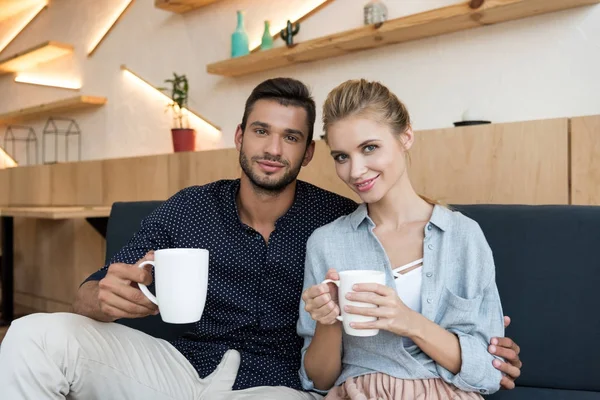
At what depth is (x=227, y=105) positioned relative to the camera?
336 cm

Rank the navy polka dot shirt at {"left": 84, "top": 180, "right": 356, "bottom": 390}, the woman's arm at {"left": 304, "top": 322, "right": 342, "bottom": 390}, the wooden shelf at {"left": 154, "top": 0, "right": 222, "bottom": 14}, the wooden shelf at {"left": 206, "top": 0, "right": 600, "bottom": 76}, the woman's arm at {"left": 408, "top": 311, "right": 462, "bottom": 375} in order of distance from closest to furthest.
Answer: the woman's arm at {"left": 408, "top": 311, "right": 462, "bottom": 375}
the woman's arm at {"left": 304, "top": 322, "right": 342, "bottom": 390}
the navy polka dot shirt at {"left": 84, "top": 180, "right": 356, "bottom": 390}
the wooden shelf at {"left": 206, "top": 0, "right": 600, "bottom": 76}
the wooden shelf at {"left": 154, "top": 0, "right": 222, "bottom": 14}

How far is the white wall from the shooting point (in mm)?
2061

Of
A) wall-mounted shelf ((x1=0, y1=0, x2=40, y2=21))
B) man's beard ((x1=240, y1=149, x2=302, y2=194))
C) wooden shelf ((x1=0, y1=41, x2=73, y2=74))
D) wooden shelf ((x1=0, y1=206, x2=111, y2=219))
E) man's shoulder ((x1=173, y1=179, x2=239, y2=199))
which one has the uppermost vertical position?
wall-mounted shelf ((x1=0, y1=0, x2=40, y2=21))

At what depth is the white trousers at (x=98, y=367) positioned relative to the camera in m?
1.17

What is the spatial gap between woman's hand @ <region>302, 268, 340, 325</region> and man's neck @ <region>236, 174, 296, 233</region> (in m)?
0.55

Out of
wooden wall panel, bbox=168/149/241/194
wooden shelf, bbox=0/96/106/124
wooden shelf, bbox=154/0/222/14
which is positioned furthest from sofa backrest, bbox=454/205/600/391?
wooden shelf, bbox=0/96/106/124

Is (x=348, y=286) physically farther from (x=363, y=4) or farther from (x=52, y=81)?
(x=52, y=81)

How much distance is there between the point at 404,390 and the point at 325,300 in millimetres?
303

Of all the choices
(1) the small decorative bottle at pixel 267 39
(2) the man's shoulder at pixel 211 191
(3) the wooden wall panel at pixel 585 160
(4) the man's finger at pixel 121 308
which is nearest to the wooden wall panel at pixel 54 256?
(1) the small decorative bottle at pixel 267 39

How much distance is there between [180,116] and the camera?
346 cm

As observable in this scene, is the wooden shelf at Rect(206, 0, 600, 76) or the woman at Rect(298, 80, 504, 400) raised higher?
the wooden shelf at Rect(206, 0, 600, 76)

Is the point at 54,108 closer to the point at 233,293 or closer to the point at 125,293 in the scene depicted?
the point at 233,293

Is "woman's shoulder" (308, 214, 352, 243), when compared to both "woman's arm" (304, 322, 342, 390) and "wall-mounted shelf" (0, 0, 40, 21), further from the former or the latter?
"wall-mounted shelf" (0, 0, 40, 21)

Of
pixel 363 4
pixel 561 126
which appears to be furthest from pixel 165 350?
pixel 363 4
